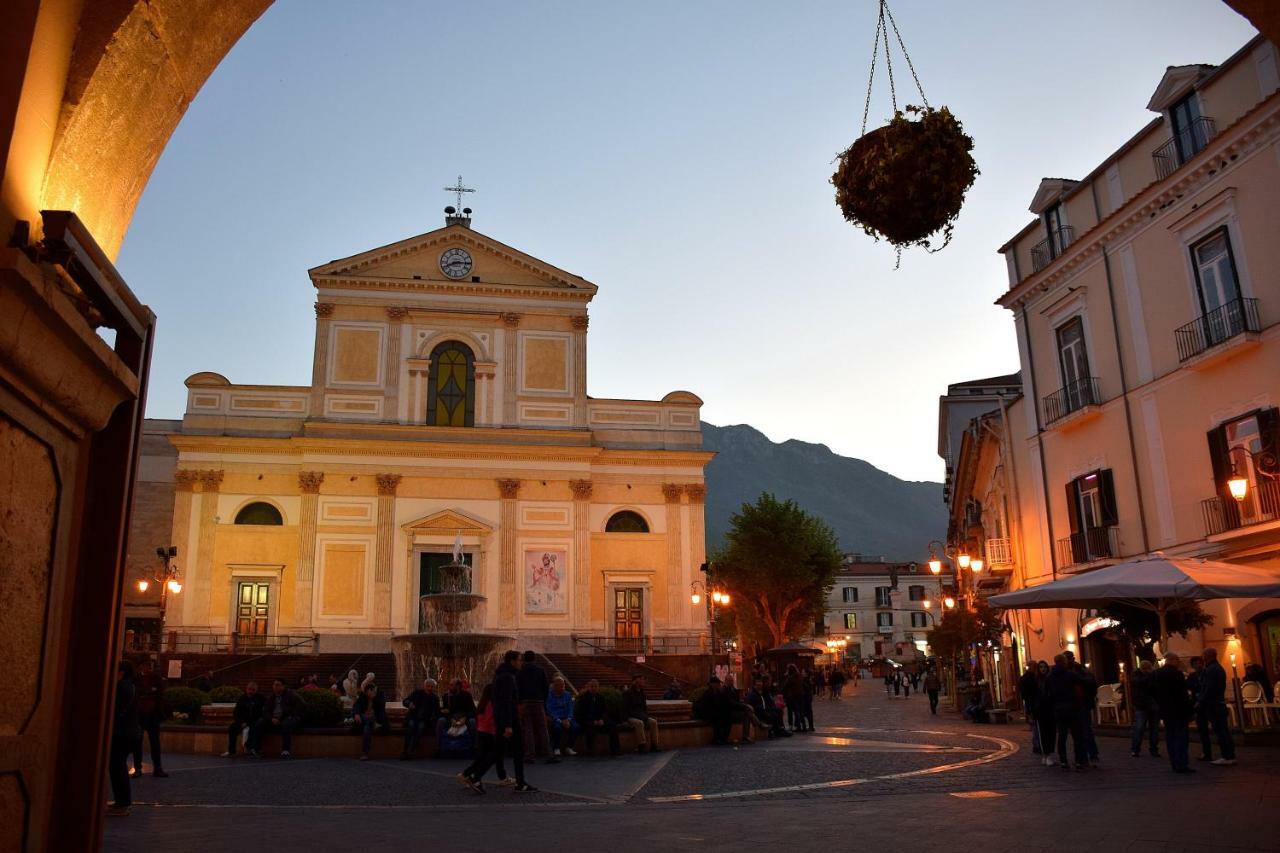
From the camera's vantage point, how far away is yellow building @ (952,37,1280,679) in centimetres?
1711

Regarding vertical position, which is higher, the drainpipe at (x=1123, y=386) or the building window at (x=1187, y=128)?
the building window at (x=1187, y=128)

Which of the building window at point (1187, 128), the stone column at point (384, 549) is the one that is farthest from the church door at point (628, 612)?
the building window at point (1187, 128)

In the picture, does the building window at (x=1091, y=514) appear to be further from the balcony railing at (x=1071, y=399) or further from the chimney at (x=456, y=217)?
the chimney at (x=456, y=217)

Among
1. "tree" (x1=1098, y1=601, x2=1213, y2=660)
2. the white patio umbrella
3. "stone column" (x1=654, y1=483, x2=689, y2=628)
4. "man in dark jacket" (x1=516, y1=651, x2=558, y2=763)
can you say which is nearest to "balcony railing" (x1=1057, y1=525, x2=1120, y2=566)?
"tree" (x1=1098, y1=601, x2=1213, y2=660)

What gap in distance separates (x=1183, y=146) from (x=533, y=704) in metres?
15.5

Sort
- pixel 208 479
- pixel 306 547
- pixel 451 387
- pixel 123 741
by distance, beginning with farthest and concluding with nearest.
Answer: pixel 451 387 → pixel 208 479 → pixel 306 547 → pixel 123 741

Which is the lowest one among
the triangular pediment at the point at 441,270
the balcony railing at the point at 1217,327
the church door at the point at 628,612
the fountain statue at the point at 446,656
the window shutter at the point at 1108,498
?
the fountain statue at the point at 446,656

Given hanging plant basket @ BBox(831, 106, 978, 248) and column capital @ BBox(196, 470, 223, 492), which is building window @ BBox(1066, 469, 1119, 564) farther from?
column capital @ BBox(196, 470, 223, 492)

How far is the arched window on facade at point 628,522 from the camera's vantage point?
38688 millimetres

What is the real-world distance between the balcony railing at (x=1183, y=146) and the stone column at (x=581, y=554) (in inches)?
906

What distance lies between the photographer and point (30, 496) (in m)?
3.34

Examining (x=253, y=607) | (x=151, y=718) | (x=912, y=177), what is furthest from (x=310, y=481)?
(x=912, y=177)

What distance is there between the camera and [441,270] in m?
39.6

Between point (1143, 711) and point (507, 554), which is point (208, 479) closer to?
point (507, 554)
